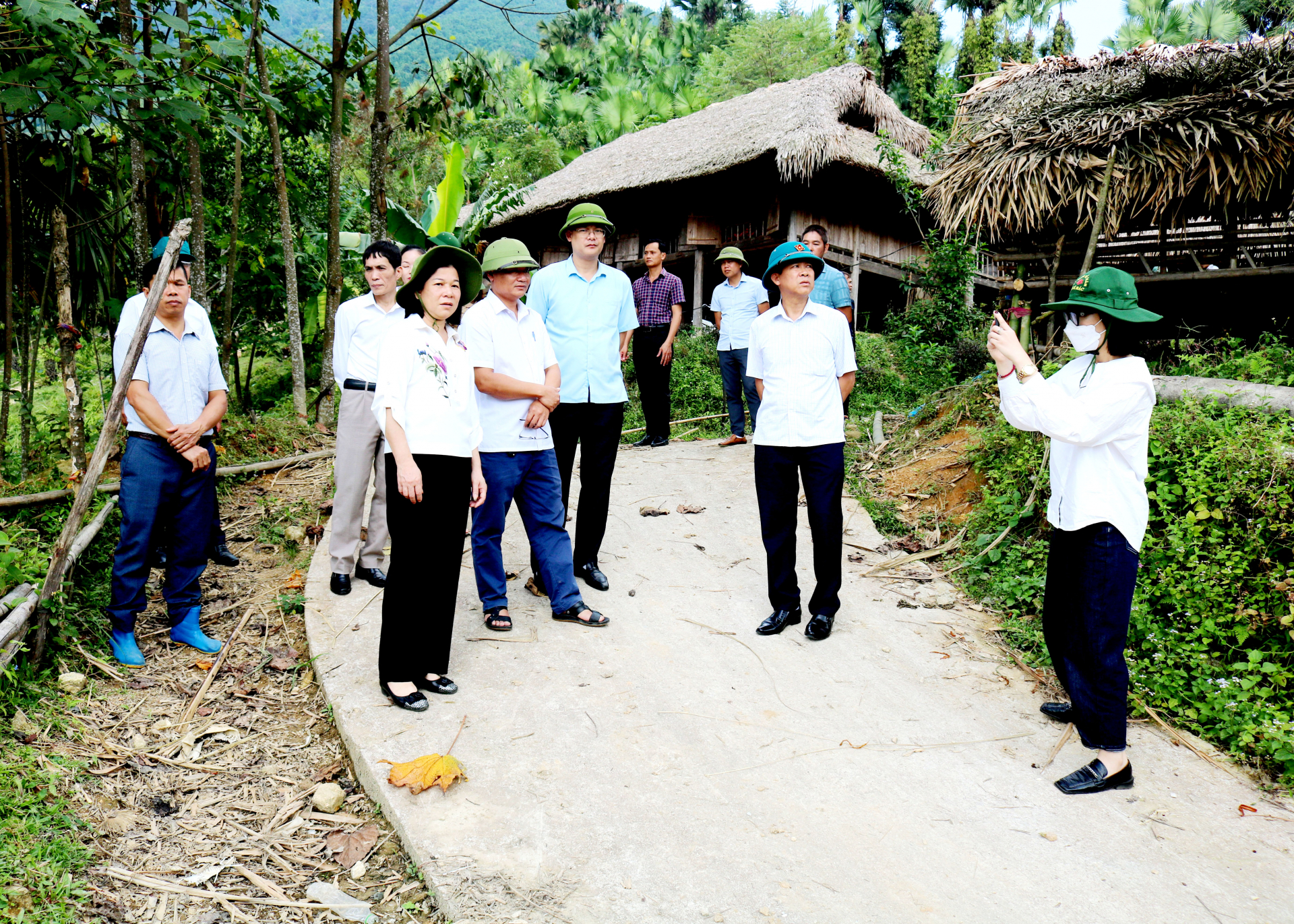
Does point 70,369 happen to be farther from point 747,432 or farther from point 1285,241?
point 1285,241

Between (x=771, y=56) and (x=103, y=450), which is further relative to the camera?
(x=771, y=56)

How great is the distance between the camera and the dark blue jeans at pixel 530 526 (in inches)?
162

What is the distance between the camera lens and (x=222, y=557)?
5.20 metres

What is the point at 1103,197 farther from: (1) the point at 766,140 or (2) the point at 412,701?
(2) the point at 412,701

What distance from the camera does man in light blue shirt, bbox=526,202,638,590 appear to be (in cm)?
455

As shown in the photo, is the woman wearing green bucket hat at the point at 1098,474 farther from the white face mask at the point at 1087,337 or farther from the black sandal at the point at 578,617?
the black sandal at the point at 578,617

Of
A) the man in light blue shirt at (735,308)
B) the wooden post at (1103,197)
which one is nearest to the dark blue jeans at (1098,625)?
the man in light blue shirt at (735,308)

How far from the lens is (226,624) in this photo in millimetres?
4516

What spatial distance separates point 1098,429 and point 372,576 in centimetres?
364

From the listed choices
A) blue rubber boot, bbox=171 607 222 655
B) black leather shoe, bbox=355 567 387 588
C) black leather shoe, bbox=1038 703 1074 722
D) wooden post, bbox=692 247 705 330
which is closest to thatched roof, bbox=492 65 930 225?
wooden post, bbox=692 247 705 330

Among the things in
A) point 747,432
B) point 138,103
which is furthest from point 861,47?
point 138,103

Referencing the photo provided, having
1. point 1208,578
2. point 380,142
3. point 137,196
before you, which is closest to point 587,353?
point 1208,578

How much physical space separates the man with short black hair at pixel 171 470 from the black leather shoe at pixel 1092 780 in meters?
3.82

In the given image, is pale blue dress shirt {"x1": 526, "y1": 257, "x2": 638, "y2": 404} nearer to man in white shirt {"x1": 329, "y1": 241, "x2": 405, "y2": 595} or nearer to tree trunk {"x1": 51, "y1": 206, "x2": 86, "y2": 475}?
man in white shirt {"x1": 329, "y1": 241, "x2": 405, "y2": 595}
